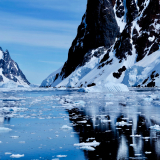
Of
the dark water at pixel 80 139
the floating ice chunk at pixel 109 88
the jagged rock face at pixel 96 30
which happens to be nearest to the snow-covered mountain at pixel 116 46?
the jagged rock face at pixel 96 30

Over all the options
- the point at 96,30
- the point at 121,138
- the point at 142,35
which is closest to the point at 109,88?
the point at 121,138

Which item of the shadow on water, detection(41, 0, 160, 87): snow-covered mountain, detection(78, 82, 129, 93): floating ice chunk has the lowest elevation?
the shadow on water

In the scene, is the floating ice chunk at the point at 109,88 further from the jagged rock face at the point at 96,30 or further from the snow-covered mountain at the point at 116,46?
the jagged rock face at the point at 96,30

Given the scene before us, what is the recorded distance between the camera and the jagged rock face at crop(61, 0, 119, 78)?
15912 centimetres

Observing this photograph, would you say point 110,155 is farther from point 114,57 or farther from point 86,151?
point 114,57

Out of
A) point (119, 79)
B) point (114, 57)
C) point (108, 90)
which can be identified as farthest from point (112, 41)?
point (108, 90)

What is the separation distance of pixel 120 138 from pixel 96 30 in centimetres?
15198

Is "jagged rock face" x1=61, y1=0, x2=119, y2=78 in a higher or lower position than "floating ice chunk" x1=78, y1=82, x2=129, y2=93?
higher

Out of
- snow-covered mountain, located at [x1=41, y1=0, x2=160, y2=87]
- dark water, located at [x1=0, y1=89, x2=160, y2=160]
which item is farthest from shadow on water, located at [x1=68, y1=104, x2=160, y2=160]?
snow-covered mountain, located at [x1=41, y1=0, x2=160, y2=87]

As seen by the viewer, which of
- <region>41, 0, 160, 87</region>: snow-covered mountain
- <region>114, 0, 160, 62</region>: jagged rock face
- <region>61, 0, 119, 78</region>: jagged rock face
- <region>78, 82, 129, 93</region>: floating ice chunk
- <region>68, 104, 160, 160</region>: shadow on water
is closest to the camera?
<region>68, 104, 160, 160</region>: shadow on water

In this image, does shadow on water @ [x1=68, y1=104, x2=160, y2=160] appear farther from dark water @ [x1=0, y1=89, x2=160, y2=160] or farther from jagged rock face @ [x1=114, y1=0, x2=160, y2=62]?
jagged rock face @ [x1=114, y1=0, x2=160, y2=62]

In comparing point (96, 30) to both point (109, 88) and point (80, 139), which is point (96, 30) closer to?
point (109, 88)

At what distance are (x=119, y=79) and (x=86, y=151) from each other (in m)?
111

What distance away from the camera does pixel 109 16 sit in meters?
161
